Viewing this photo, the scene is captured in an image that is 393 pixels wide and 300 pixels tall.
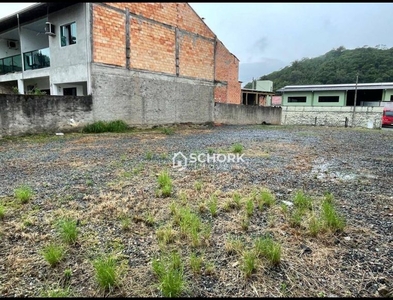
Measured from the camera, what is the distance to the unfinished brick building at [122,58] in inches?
404

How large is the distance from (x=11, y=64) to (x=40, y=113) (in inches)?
310

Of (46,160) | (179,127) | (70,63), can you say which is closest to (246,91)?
(179,127)

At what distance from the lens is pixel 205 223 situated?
8.08 feet

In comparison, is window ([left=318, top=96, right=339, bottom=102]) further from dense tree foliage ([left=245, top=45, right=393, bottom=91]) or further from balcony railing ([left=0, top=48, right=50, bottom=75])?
balcony railing ([left=0, top=48, right=50, bottom=75])

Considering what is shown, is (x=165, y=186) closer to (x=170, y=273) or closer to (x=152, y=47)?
(x=170, y=273)

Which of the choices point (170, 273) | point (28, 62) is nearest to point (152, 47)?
point (28, 62)

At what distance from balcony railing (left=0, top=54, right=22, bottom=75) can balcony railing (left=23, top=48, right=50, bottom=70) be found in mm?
1113

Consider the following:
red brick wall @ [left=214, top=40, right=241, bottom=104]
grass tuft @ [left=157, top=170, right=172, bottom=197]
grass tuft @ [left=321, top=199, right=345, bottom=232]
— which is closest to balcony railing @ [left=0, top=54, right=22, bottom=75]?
red brick wall @ [left=214, top=40, right=241, bottom=104]

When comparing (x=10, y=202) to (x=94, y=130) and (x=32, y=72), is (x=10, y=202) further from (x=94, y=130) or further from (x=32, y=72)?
(x=32, y=72)

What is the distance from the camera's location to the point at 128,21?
11.0 metres

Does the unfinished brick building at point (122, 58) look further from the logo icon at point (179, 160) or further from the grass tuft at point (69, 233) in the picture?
the grass tuft at point (69, 233)

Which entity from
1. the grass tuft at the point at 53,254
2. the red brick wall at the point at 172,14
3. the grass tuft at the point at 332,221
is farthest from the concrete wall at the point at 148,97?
the grass tuft at the point at 332,221

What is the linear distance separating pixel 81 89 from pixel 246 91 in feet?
51.0

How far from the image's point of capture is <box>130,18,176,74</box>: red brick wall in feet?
37.6
